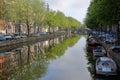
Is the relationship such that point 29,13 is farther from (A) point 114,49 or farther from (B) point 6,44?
(A) point 114,49

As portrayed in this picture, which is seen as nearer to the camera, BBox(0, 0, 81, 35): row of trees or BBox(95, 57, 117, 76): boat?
BBox(95, 57, 117, 76): boat

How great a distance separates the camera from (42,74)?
39375 mm

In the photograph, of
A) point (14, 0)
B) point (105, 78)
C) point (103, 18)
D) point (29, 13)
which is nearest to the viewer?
point (105, 78)

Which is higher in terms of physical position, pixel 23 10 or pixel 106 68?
pixel 23 10

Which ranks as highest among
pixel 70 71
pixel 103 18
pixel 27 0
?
pixel 27 0

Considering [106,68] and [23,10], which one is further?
[23,10]

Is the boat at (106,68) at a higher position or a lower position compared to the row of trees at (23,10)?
lower

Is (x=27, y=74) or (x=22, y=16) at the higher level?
(x=22, y=16)

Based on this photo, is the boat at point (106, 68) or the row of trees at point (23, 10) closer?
the boat at point (106, 68)

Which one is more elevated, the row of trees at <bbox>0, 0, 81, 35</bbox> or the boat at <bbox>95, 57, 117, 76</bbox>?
the row of trees at <bbox>0, 0, 81, 35</bbox>

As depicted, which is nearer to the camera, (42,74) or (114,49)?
(42,74)

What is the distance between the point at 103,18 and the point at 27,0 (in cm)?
4037

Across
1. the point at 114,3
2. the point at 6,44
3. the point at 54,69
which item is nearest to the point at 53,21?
the point at 6,44

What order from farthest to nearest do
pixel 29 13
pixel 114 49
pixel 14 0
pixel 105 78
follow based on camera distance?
pixel 29 13 → pixel 14 0 → pixel 114 49 → pixel 105 78
